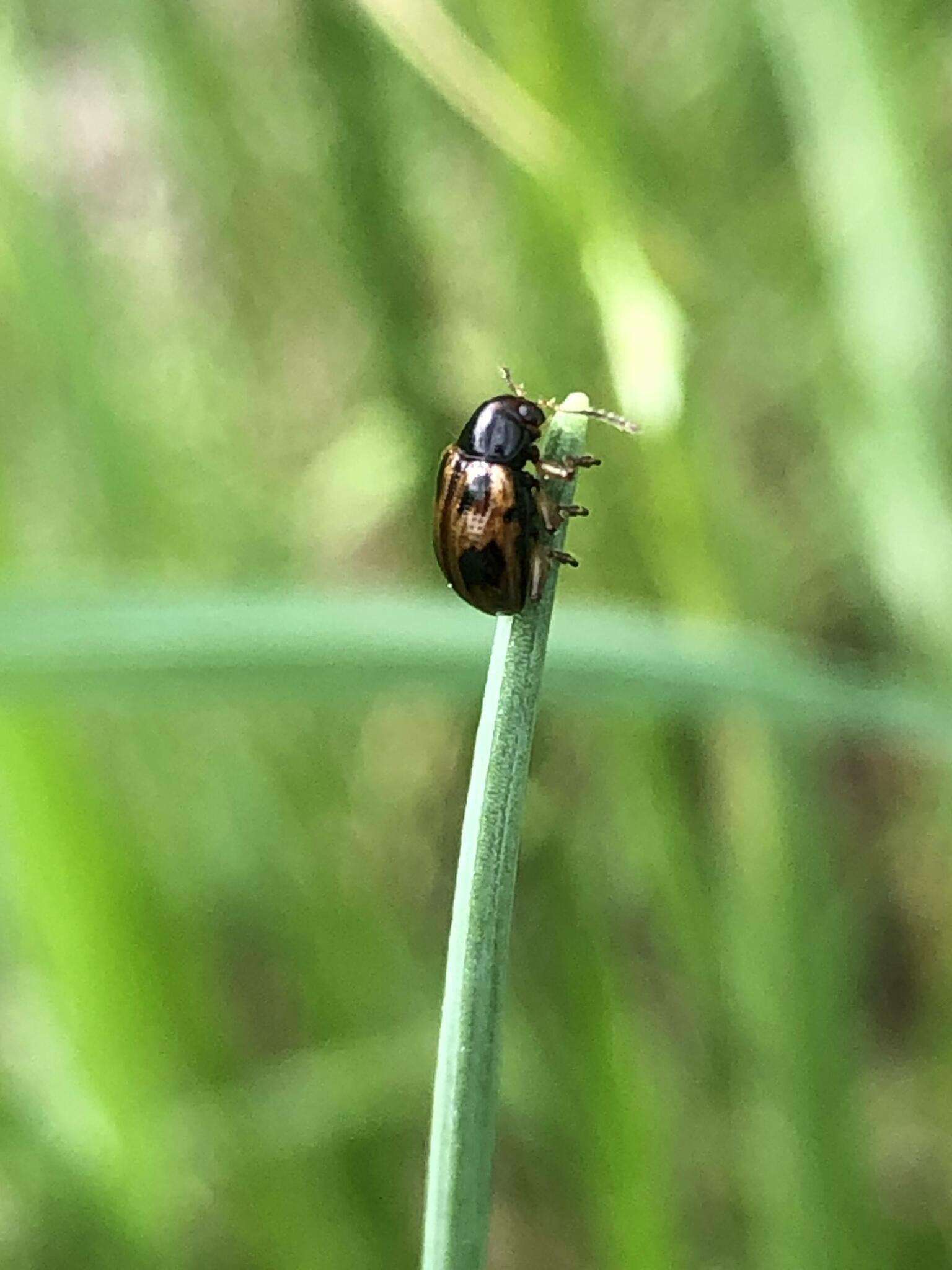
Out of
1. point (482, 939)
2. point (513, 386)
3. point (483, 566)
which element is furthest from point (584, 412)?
point (513, 386)

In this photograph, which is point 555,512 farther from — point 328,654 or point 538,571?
point 328,654

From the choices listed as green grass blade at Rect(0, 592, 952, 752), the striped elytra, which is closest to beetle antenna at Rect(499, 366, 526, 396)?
the striped elytra

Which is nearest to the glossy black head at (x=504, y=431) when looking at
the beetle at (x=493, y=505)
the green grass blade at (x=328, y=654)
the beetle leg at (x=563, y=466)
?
the beetle at (x=493, y=505)

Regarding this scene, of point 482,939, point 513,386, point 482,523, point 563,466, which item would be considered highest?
point 513,386

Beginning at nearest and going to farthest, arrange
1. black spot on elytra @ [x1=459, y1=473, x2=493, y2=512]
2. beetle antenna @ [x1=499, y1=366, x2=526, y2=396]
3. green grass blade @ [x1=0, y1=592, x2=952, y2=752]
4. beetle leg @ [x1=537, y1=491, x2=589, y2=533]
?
1. beetle leg @ [x1=537, y1=491, x2=589, y2=533]
2. green grass blade @ [x1=0, y1=592, x2=952, y2=752]
3. black spot on elytra @ [x1=459, y1=473, x2=493, y2=512]
4. beetle antenna @ [x1=499, y1=366, x2=526, y2=396]

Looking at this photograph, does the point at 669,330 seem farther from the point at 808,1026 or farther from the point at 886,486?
the point at 886,486

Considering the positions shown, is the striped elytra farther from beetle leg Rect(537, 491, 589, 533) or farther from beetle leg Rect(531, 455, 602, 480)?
beetle leg Rect(531, 455, 602, 480)
